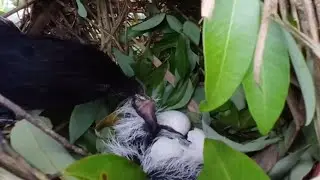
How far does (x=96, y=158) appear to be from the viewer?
363mm

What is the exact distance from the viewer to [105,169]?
1.21ft

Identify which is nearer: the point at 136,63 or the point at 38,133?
the point at 38,133

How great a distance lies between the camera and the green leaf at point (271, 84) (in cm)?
33

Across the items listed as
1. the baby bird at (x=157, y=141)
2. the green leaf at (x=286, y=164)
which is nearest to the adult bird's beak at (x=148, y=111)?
the baby bird at (x=157, y=141)

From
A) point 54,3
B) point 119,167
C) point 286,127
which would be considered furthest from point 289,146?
point 54,3

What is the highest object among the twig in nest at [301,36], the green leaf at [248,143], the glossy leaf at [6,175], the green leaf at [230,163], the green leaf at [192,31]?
the twig in nest at [301,36]

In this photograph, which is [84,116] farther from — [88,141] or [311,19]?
[311,19]

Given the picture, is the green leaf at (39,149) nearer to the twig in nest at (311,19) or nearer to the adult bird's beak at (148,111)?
the adult bird's beak at (148,111)

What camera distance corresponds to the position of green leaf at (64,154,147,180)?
346mm

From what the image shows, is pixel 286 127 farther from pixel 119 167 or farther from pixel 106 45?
pixel 106 45

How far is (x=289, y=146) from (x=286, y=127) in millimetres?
14

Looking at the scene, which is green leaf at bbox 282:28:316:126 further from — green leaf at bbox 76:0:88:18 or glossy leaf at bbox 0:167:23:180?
green leaf at bbox 76:0:88:18

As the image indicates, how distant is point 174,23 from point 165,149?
6.6 inches

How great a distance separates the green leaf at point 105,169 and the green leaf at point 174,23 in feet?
0.60
